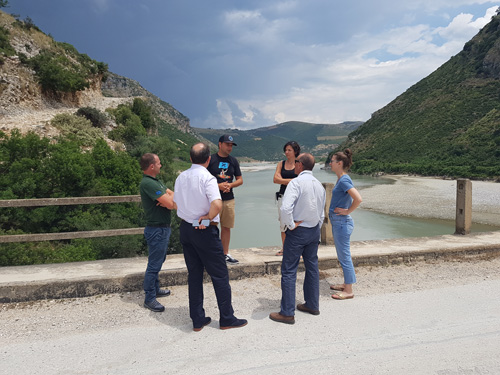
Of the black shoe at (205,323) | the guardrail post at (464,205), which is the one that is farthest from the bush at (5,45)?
the guardrail post at (464,205)

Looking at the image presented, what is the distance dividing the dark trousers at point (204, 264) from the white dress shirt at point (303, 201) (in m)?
0.80

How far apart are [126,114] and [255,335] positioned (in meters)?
36.8

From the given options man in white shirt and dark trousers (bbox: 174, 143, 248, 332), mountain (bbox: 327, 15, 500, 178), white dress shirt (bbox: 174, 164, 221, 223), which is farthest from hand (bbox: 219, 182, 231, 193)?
mountain (bbox: 327, 15, 500, 178)

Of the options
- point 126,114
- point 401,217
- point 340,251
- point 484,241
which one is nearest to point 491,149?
point 401,217

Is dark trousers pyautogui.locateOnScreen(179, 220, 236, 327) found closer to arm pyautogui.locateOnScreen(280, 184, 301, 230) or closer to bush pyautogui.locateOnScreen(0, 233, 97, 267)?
arm pyautogui.locateOnScreen(280, 184, 301, 230)

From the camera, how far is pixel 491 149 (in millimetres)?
52500

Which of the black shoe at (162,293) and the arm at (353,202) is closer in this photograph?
the arm at (353,202)

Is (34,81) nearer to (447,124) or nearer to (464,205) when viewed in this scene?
(464,205)

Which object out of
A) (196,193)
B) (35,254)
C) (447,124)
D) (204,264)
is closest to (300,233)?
(204,264)

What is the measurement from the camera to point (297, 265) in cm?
386

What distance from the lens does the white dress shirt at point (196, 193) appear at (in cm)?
345

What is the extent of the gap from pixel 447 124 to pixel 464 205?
73487 millimetres

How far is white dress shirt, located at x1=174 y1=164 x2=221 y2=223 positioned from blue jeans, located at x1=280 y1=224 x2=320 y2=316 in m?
0.94

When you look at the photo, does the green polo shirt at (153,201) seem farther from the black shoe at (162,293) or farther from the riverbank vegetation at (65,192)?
the riverbank vegetation at (65,192)
